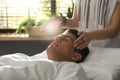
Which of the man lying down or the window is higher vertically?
the window

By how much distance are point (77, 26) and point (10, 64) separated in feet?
2.50

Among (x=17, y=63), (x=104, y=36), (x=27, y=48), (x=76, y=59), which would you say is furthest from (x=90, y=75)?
(x=27, y=48)

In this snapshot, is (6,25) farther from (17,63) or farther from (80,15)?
(17,63)

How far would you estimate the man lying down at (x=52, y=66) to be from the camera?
5.24ft

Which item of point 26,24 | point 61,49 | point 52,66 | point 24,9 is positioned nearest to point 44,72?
point 52,66

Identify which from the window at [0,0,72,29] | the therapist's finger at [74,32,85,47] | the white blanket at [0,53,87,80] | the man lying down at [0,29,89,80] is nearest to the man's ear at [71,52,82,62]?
the man lying down at [0,29,89,80]

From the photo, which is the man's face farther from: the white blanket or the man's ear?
the white blanket

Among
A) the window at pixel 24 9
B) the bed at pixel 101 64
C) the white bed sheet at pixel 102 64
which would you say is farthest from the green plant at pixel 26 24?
the white bed sheet at pixel 102 64

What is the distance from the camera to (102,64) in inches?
73.2

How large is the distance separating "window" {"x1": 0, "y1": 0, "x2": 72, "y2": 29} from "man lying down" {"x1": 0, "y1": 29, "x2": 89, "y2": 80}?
128cm

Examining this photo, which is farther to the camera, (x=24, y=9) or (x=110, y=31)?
(x=24, y=9)

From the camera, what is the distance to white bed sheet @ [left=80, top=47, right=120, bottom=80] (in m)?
1.75

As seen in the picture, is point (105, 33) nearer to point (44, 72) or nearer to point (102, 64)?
point (102, 64)

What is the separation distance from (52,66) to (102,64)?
37cm
